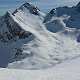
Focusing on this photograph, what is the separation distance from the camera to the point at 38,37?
40.7 ft

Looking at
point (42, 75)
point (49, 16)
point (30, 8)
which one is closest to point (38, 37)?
point (49, 16)

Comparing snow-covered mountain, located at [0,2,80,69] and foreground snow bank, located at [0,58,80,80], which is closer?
foreground snow bank, located at [0,58,80,80]

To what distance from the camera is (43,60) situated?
9.92 meters

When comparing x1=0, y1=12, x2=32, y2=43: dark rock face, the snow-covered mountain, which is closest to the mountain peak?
the snow-covered mountain

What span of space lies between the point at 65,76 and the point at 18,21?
716 cm

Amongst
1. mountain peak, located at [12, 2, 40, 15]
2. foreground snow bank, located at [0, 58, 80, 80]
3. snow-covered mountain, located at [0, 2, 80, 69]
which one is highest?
mountain peak, located at [12, 2, 40, 15]

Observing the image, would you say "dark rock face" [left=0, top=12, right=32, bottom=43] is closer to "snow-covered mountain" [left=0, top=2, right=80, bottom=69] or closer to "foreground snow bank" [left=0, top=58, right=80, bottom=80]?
"snow-covered mountain" [left=0, top=2, right=80, bottom=69]

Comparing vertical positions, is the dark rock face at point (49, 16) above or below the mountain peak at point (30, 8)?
below

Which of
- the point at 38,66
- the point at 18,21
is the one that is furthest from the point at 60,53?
the point at 18,21

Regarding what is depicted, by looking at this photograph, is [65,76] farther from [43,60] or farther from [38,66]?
[43,60]

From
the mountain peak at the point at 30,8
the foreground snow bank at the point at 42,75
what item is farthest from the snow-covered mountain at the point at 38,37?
the foreground snow bank at the point at 42,75

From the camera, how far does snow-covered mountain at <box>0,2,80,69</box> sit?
10180mm

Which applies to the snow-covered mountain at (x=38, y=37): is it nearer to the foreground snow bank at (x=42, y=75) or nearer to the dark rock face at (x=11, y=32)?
the dark rock face at (x=11, y=32)

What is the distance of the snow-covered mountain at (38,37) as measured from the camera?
33.4 ft
